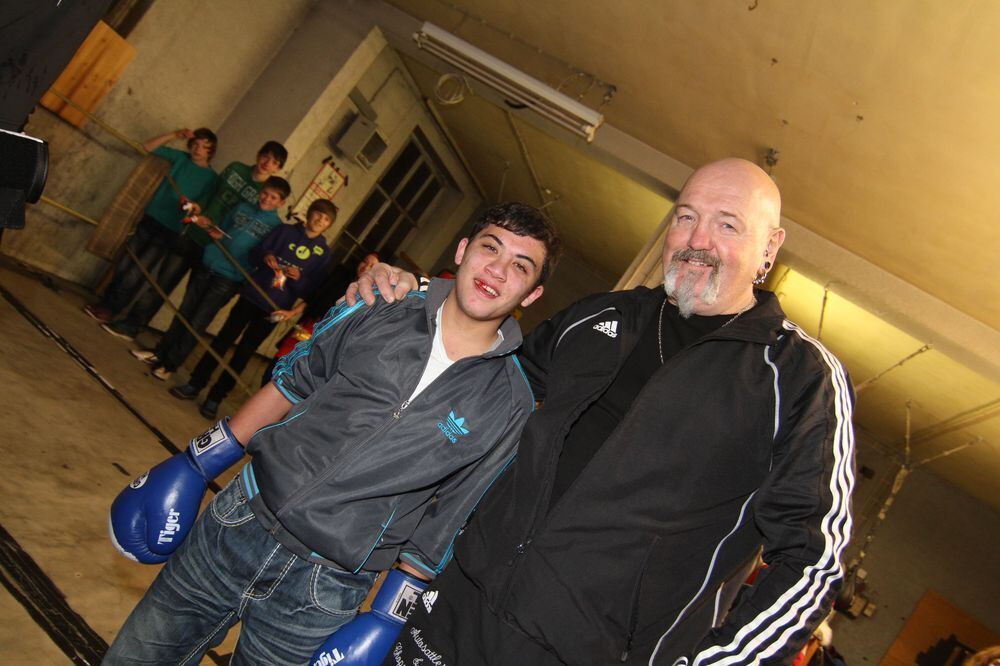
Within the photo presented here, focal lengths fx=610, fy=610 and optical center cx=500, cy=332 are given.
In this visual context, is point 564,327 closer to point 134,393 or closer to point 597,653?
point 597,653

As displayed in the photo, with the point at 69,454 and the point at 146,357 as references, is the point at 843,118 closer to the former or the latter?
the point at 69,454

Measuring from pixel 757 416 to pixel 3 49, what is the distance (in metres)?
1.71

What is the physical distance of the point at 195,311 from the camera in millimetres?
5047

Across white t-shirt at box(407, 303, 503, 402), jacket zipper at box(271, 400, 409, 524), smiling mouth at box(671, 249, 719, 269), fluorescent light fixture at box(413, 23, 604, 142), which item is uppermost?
fluorescent light fixture at box(413, 23, 604, 142)

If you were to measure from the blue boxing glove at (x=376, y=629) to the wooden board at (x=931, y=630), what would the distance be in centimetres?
1095

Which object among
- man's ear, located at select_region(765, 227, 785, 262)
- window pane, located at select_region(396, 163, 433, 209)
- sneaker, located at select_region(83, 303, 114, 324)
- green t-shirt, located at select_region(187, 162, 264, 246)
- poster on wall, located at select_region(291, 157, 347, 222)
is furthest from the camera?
window pane, located at select_region(396, 163, 433, 209)

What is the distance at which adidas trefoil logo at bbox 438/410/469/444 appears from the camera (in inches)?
62.9

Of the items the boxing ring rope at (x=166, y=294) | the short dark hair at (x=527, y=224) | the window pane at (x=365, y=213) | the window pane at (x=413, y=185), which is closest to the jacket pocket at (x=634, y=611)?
the short dark hair at (x=527, y=224)

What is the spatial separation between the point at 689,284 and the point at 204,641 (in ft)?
5.15

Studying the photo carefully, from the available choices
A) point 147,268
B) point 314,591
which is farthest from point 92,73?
point 314,591

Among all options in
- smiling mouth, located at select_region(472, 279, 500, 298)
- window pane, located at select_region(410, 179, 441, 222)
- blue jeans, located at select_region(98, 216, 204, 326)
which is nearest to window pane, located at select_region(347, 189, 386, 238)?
window pane, located at select_region(410, 179, 441, 222)

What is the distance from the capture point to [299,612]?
1518mm

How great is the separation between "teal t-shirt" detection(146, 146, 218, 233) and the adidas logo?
4.64 m

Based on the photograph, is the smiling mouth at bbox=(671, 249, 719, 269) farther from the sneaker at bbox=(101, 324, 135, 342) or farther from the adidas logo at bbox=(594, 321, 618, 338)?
the sneaker at bbox=(101, 324, 135, 342)
